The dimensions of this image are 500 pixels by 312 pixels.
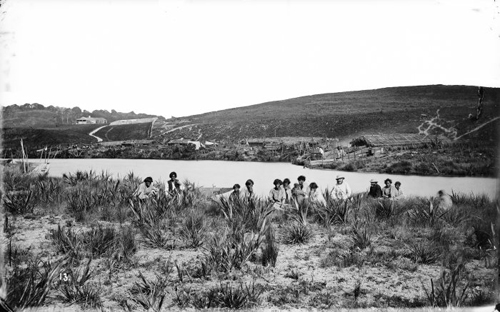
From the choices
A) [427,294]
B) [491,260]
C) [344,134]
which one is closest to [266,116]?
[344,134]

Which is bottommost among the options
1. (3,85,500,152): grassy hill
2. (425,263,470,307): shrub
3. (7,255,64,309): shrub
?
(425,263,470,307): shrub

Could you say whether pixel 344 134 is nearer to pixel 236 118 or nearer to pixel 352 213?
pixel 352 213

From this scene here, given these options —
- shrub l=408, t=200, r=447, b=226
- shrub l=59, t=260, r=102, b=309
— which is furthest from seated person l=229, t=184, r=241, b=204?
shrub l=408, t=200, r=447, b=226

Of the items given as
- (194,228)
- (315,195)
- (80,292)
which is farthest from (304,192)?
(80,292)

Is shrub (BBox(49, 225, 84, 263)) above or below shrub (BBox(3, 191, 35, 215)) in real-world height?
below

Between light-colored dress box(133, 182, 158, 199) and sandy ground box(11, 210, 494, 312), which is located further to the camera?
light-colored dress box(133, 182, 158, 199)

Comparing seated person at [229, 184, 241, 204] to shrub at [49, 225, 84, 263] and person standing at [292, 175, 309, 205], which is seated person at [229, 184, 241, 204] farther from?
shrub at [49, 225, 84, 263]
